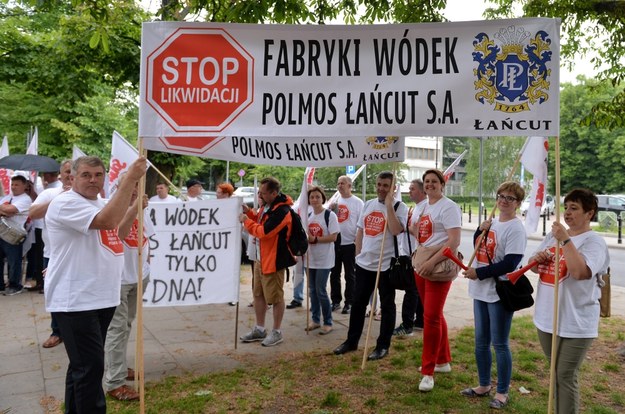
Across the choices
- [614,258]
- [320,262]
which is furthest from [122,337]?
[614,258]

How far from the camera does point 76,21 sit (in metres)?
10.6

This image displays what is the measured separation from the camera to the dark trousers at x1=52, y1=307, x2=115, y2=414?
344 cm

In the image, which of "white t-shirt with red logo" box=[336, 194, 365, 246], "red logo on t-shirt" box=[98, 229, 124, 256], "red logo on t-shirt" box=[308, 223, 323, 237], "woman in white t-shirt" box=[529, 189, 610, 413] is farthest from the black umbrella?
"woman in white t-shirt" box=[529, 189, 610, 413]

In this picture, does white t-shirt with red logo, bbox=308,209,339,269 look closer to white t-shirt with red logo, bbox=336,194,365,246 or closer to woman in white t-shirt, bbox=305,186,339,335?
woman in white t-shirt, bbox=305,186,339,335

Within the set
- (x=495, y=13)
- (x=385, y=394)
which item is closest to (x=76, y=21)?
(x=495, y=13)

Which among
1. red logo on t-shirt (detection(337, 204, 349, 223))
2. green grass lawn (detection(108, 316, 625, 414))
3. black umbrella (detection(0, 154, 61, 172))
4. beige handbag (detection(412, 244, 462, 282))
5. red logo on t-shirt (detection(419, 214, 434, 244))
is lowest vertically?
green grass lawn (detection(108, 316, 625, 414))

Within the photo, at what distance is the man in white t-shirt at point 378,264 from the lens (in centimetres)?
574

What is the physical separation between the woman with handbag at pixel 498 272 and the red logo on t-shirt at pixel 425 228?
19.0 inches

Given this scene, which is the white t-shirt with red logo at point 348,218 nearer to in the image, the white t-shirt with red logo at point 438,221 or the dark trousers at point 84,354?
the white t-shirt with red logo at point 438,221

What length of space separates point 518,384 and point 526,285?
1.41 metres

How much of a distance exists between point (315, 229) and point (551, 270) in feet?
12.3

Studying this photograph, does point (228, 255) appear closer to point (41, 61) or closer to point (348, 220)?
point (348, 220)

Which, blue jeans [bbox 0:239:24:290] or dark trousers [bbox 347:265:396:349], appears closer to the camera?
dark trousers [bbox 347:265:396:349]

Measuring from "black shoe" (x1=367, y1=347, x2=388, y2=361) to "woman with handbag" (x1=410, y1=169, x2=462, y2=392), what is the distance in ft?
2.60
